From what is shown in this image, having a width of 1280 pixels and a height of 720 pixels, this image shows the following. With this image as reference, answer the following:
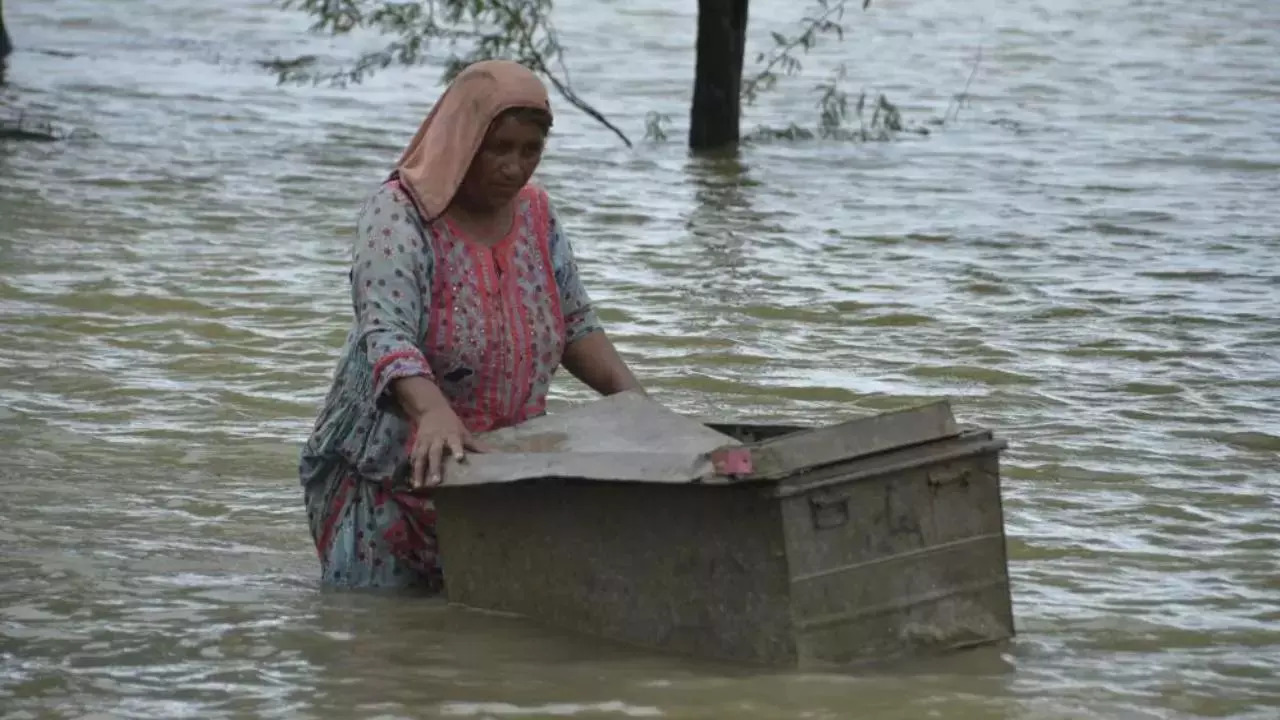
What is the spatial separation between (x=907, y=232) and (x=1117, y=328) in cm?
235

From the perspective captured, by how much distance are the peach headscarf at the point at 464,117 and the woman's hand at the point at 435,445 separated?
1.42ft

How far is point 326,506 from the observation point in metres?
4.65

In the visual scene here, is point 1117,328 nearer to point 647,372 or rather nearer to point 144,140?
point 647,372

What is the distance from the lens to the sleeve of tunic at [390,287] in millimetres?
4234

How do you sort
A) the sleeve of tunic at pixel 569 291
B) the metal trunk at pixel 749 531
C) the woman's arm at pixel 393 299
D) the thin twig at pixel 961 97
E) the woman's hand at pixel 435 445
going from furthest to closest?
the thin twig at pixel 961 97 → the sleeve of tunic at pixel 569 291 → the woman's arm at pixel 393 299 → the woman's hand at pixel 435 445 → the metal trunk at pixel 749 531

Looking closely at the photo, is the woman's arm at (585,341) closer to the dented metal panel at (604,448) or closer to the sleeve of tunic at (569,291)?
the sleeve of tunic at (569,291)

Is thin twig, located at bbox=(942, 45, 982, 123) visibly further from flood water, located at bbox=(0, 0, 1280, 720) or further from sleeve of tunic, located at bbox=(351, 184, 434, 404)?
sleeve of tunic, located at bbox=(351, 184, 434, 404)

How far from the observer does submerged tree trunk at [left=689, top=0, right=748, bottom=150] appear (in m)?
12.8

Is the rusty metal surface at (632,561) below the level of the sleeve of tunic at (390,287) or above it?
below

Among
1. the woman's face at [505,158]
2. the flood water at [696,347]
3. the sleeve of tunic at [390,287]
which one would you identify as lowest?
the flood water at [696,347]

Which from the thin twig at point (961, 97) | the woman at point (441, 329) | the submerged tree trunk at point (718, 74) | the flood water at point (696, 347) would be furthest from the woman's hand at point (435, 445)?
the thin twig at point (961, 97)

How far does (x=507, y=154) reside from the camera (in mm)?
4328

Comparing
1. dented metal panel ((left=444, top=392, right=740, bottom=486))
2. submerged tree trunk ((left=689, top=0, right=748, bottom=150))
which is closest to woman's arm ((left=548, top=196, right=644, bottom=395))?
dented metal panel ((left=444, top=392, right=740, bottom=486))

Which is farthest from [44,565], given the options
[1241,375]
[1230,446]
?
[1241,375]
